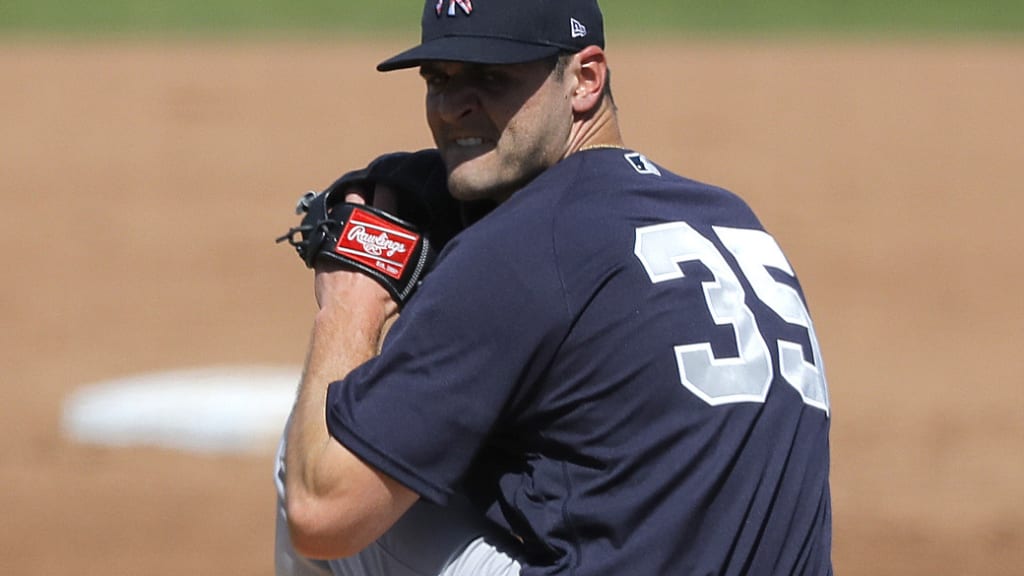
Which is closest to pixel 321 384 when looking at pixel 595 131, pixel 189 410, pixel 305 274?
pixel 595 131

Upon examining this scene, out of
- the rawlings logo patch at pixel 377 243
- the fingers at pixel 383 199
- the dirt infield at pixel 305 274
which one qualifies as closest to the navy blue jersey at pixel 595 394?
the rawlings logo patch at pixel 377 243

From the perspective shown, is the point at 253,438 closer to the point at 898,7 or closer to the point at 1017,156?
the point at 1017,156

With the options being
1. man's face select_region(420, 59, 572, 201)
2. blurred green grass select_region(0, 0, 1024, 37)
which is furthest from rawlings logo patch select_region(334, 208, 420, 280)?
blurred green grass select_region(0, 0, 1024, 37)

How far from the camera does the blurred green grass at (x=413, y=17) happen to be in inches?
606

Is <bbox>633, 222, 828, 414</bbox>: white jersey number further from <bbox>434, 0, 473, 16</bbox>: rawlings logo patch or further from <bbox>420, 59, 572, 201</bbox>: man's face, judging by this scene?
<bbox>434, 0, 473, 16</bbox>: rawlings logo patch

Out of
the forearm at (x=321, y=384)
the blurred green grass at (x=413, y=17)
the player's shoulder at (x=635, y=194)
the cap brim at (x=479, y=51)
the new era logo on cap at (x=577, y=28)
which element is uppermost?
the new era logo on cap at (x=577, y=28)

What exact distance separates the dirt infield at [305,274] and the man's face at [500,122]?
2.54 m

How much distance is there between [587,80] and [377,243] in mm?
449

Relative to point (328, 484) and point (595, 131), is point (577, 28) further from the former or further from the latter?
point (328, 484)

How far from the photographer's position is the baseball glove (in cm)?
256

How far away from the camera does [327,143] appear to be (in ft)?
35.3

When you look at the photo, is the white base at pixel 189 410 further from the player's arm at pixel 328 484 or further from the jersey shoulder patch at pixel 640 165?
the jersey shoulder patch at pixel 640 165

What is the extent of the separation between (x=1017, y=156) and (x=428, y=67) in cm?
871

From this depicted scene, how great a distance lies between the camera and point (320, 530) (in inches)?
86.7
